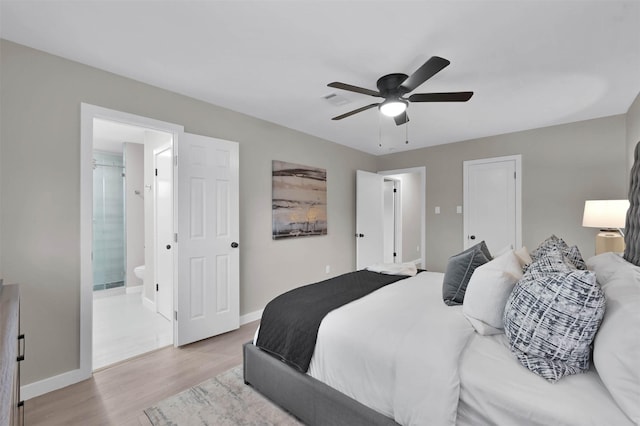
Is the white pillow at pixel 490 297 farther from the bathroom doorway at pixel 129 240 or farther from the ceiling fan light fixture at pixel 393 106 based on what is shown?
the bathroom doorway at pixel 129 240

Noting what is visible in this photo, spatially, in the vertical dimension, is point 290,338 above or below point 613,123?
below

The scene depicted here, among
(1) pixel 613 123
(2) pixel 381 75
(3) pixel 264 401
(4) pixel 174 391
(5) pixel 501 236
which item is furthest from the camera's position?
(5) pixel 501 236

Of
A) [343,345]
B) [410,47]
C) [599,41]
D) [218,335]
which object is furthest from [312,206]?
[599,41]

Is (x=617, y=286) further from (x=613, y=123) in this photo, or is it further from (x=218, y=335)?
(x=613, y=123)

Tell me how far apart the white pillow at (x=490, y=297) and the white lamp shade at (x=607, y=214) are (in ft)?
7.02

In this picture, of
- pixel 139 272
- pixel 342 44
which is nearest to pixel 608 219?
pixel 342 44

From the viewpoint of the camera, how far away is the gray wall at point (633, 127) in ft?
9.46

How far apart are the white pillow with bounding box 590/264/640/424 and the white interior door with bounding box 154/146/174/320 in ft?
12.0

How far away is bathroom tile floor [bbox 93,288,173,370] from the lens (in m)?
2.73

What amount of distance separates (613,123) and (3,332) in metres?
5.38

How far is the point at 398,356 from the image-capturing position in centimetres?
136

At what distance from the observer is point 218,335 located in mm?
3119

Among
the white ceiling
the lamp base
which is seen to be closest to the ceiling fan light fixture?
the white ceiling

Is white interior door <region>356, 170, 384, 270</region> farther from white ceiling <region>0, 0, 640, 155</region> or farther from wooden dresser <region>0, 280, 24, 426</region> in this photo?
wooden dresser <region>0, 280, 24, 426</region>
